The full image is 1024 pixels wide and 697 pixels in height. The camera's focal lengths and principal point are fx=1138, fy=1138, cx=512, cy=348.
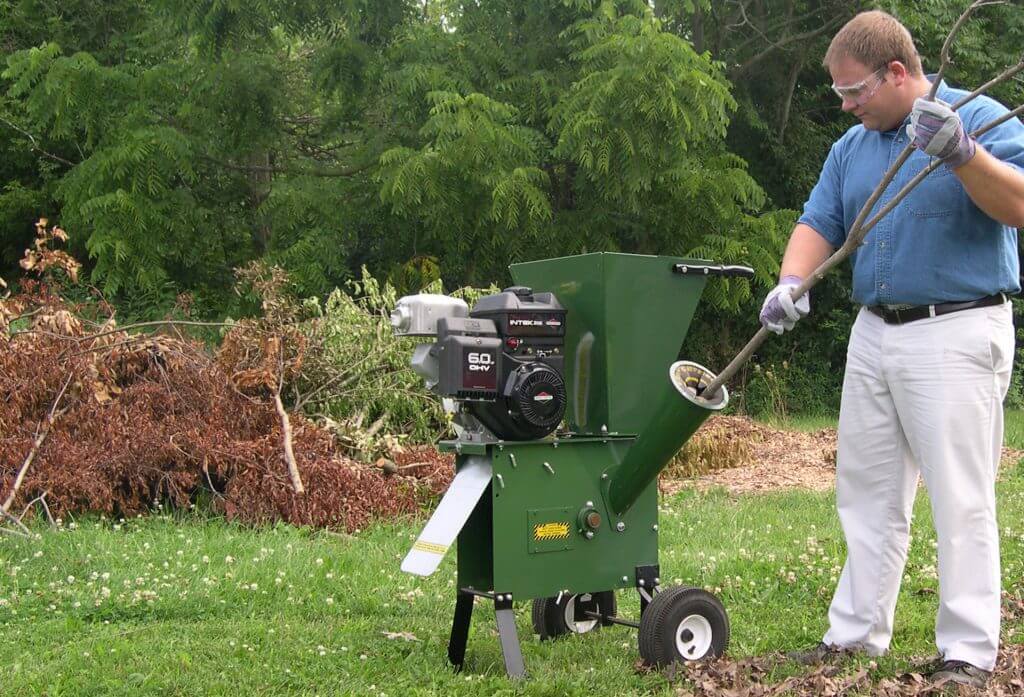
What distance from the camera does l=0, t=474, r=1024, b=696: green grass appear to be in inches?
156

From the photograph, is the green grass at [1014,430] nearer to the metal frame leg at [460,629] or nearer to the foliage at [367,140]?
the foliage at [367,140]

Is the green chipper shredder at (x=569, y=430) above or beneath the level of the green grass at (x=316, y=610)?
above

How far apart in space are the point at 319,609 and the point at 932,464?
267cm

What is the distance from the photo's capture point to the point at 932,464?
12.6 feet

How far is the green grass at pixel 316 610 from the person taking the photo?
395cm

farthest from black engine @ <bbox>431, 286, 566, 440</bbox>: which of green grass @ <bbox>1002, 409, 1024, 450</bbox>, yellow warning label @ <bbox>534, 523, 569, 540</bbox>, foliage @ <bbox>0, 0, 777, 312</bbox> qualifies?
green grass @ <bbox>1002, 409, 1024, 450</bbox>

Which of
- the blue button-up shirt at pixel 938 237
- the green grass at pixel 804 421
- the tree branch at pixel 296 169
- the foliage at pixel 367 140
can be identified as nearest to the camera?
the blue button-up shirt at pixel 938 237

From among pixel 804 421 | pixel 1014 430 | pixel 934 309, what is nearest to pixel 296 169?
pixel 804 421

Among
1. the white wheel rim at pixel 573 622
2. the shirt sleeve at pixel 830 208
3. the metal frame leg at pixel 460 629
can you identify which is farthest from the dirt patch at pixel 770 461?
the metal frame leg at pixel 460 629

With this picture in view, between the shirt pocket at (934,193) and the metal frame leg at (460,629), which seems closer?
the shirt pocket at (934,193)

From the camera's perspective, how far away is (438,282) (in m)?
9.68

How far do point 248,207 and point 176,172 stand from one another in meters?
1.80

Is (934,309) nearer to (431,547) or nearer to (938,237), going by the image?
(938,237)

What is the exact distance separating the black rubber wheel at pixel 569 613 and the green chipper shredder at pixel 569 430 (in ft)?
1.31
